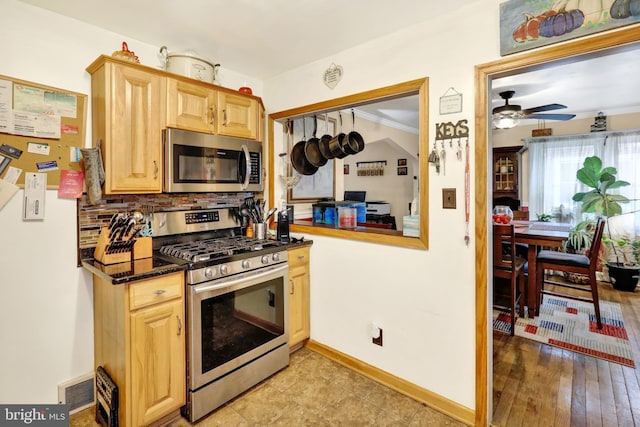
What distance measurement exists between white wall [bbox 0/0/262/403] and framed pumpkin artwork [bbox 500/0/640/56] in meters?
2.39

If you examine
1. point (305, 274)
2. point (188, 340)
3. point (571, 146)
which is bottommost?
point (188, 340)

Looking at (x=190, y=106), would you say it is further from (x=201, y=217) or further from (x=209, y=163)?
(x=201, y=217)

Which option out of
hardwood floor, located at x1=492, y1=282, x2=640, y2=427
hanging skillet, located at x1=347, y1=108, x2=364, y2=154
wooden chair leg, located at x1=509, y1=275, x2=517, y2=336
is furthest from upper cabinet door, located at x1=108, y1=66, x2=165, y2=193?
wooden chair leg, located at x1=509, y1=275, x2=517, y2=336

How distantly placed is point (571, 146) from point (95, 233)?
5.92 metres

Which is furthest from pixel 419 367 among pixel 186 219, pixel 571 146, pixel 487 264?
pixel 571 146

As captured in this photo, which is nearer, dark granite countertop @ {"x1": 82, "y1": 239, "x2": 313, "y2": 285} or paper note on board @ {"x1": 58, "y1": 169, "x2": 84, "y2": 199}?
dark granite countertop @ {"x1": 82, "y1": 239, "x2": 313, "y2": 285}

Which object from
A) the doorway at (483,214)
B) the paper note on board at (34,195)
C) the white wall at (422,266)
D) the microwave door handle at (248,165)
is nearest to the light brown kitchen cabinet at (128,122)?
the paper note on board at (34,195)

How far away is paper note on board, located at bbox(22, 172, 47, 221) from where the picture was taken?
177 centimetres

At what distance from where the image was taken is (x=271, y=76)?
287 centimetres

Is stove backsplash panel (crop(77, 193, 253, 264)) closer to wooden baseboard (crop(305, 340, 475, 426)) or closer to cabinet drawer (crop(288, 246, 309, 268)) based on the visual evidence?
A: cabinet drawer (crop(288, 246, 309, 268))

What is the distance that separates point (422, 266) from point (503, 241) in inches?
58.4

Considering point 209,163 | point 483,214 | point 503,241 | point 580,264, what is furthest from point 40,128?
point 580,264

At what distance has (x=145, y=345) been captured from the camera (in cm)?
168

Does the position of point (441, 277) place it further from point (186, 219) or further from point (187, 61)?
point (187, 61)
